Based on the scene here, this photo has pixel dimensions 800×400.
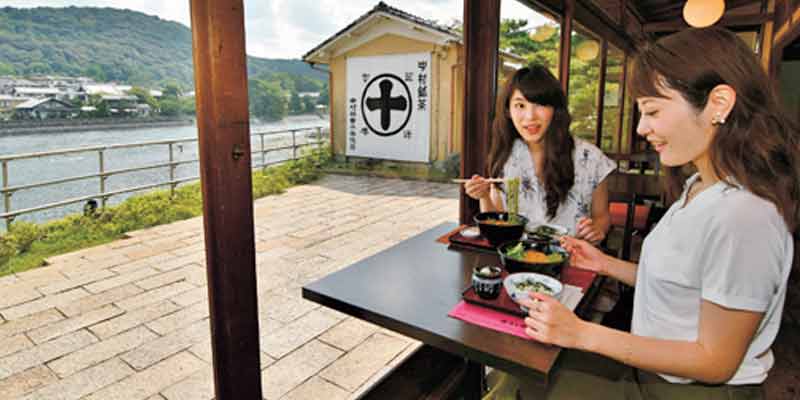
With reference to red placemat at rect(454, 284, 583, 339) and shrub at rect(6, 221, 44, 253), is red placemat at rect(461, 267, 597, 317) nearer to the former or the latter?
A: red placemat at rect(454, 284, 583, 339)

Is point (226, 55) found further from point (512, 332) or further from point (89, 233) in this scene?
point (89, 233)

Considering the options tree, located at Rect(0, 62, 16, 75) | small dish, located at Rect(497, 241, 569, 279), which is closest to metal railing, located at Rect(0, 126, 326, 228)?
tree, located at Rect(0, 62, 16, 75)

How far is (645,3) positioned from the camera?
576 centimetres

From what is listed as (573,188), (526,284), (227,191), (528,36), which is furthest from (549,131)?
(528,36)

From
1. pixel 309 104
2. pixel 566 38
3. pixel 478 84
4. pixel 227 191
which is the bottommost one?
pixel 227 191

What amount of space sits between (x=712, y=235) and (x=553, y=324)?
330 mm

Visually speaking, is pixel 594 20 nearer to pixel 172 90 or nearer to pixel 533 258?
pixel 533 258

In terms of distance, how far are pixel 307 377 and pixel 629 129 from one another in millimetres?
6536

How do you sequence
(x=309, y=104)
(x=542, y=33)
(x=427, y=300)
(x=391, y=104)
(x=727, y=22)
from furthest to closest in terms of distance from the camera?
(x=391, y=104), (x=727, y=22), (x=542, y=33), (x=309, y=104), (x=427, y=300)

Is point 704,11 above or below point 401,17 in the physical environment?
below

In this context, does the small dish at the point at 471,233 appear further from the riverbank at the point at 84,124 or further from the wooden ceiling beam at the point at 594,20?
the wooden ceiling beam at the point at 594,20

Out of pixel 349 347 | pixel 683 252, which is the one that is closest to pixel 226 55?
pixel 683 252

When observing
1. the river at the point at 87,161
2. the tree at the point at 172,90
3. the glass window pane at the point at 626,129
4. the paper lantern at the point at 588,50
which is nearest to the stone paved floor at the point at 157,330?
the river at the point at 87,161

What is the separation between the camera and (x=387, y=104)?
6.93m
